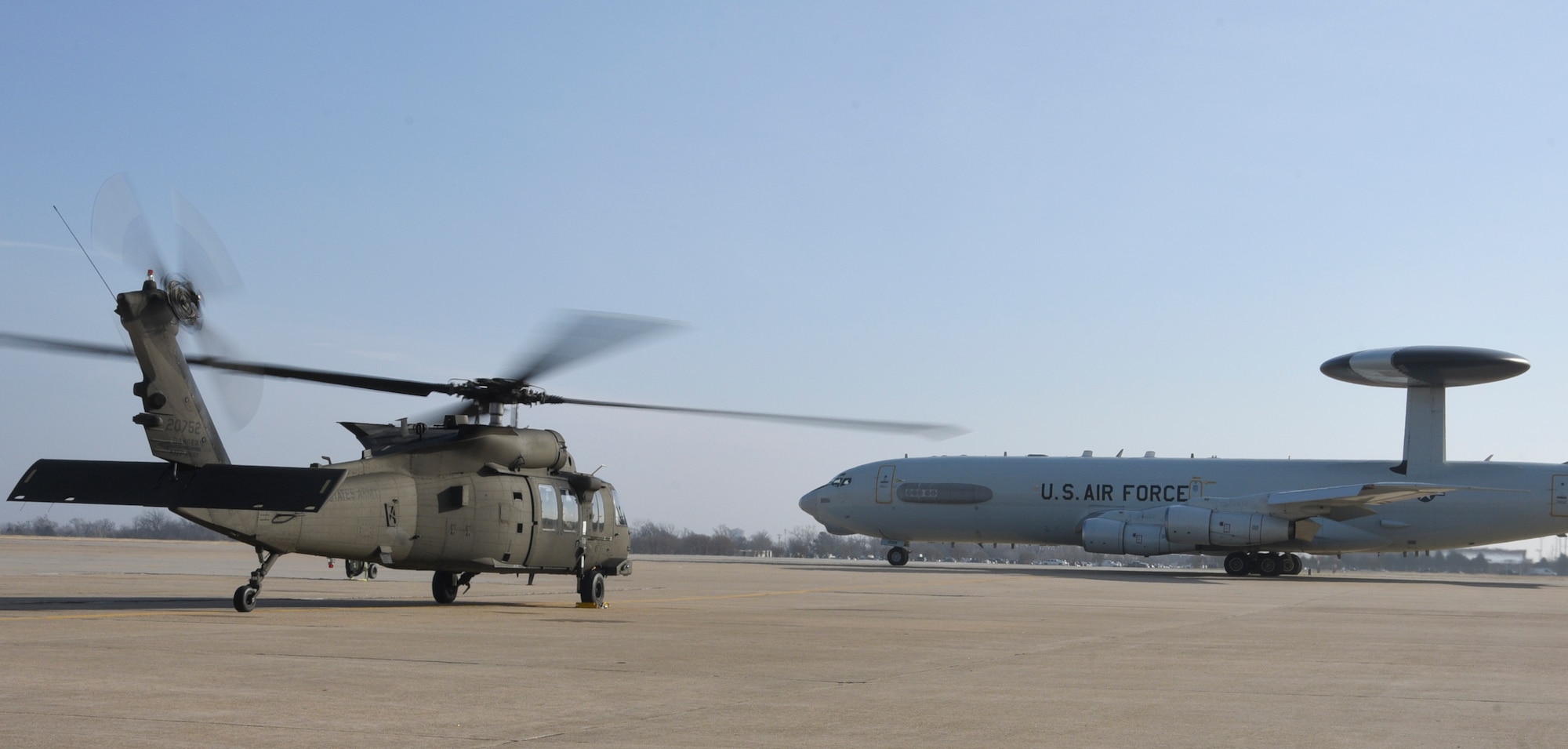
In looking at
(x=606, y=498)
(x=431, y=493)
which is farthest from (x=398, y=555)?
(x=606, y=498)

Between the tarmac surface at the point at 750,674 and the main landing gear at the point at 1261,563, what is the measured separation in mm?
20031

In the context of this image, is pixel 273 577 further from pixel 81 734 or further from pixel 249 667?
pixel 81 734

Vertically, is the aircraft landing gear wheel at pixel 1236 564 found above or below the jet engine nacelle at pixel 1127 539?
below

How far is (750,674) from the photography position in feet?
31.2

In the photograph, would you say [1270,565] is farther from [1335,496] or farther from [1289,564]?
[1335,496]

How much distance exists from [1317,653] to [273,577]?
19.9 meters

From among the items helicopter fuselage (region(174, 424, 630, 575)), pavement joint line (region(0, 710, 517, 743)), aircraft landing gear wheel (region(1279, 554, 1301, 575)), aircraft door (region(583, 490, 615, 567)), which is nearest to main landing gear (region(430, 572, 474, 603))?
helicopter fuselage (region(174, 424, 630, 575))

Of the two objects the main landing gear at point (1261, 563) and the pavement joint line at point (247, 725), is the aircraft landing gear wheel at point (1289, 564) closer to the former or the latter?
the main landing gear at point (1261, 563)

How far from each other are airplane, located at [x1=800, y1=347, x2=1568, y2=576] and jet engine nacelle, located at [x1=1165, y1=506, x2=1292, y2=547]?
0.10 feet

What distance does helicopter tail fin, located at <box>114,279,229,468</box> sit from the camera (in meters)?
12.4

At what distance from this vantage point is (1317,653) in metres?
12.1

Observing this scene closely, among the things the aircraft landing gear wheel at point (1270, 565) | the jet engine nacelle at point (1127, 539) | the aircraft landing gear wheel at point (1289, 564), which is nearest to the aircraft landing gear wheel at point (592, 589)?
the jet engine nacelle at point (1127, 539)

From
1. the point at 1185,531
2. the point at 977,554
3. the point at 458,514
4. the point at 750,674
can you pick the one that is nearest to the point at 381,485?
the point at 458,514

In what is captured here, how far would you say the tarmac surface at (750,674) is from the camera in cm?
675
